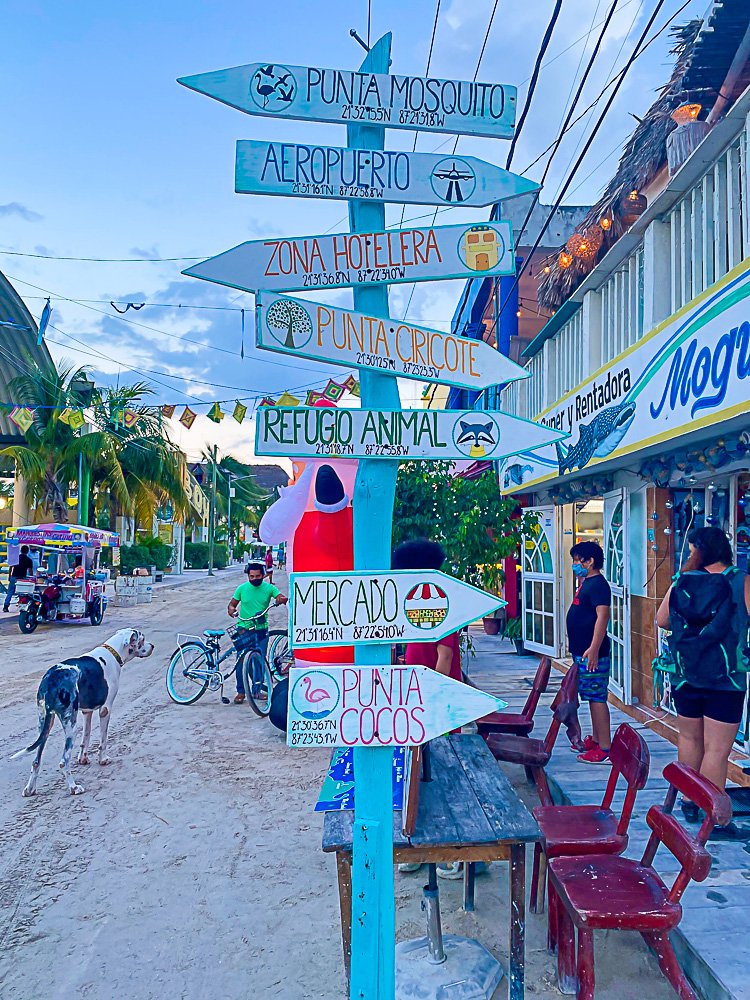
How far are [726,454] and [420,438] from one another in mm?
3310

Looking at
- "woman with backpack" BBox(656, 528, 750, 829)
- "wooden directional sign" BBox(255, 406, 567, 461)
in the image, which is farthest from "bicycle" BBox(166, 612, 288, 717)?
"wooden directional sign" BBox(255, 406, 567, 461)

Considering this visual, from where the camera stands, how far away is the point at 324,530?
548 centimetres

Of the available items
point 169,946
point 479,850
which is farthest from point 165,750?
point 479,850

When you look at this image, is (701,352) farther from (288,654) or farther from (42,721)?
(288,654)

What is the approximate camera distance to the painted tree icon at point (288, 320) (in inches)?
86.0

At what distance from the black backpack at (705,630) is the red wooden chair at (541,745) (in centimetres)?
81

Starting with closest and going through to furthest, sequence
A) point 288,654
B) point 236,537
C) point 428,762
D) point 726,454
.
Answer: point 428,762 → point 726,454 → point 288,654 → point 236,537

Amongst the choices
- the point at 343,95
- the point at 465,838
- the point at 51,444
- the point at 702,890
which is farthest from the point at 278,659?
the point at 51,444

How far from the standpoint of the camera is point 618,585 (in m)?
7.32

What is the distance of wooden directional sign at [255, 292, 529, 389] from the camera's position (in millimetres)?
2188

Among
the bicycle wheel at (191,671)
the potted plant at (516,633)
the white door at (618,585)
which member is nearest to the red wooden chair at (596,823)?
the white door at (618,585)

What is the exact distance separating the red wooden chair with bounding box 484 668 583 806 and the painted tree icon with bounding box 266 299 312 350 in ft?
10.4

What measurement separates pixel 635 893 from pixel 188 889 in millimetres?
2330

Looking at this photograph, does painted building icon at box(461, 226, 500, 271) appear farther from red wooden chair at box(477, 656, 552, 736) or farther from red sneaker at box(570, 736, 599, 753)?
red sneaker at box(570, 736, 599, 753)
